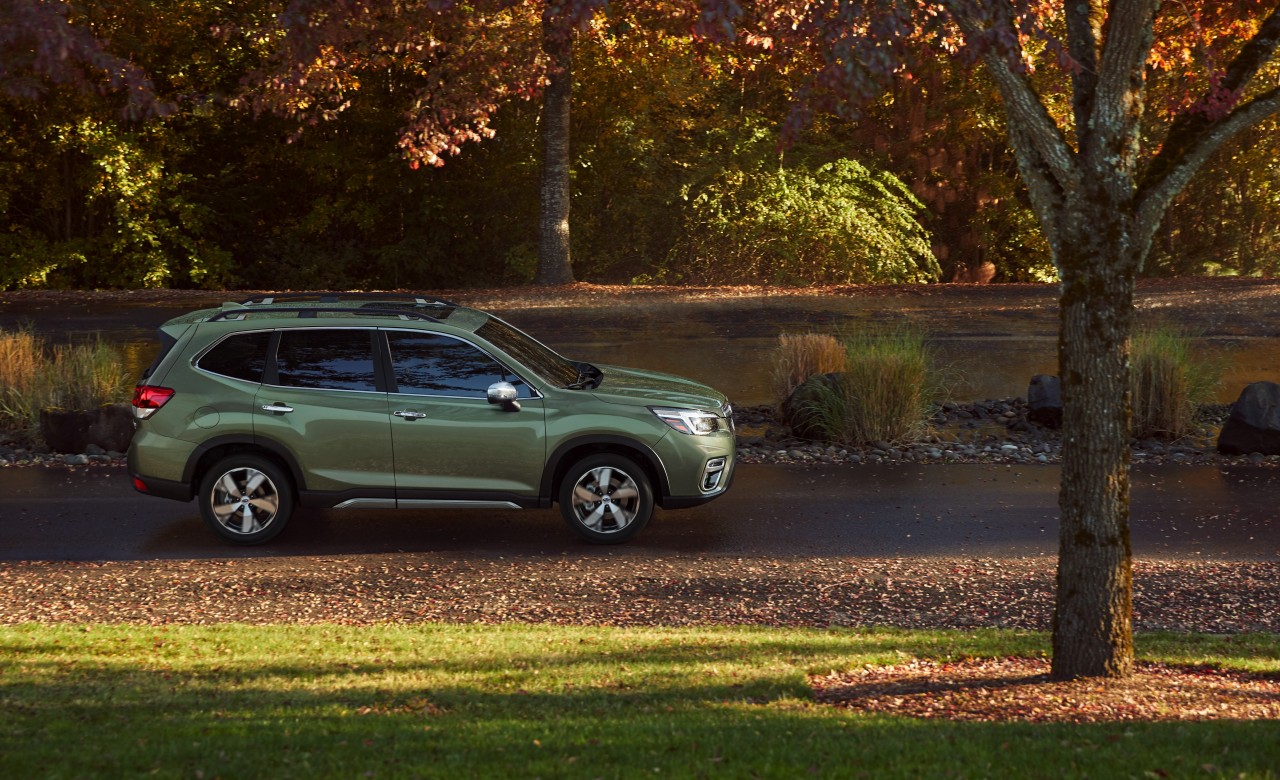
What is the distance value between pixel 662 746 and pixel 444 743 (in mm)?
844

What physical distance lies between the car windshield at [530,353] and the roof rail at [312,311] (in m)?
0.48

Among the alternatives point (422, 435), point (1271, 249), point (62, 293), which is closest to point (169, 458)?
point (422, 435)

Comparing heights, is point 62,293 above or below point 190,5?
below

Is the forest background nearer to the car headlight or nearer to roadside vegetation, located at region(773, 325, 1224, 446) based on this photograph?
roadside vegetation, located at region(773, 325, 1224, 446)

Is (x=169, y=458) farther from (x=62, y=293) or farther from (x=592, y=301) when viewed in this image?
(x=62, y=293)

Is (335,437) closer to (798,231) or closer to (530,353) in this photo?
(530,353)

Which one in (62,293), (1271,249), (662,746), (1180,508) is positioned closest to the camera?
(662,746)

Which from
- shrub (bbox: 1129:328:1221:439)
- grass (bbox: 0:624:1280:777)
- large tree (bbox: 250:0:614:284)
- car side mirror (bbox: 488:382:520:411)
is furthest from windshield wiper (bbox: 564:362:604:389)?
shrub (bbox: 1129:328:1221:439)

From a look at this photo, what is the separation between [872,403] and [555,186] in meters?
13.5

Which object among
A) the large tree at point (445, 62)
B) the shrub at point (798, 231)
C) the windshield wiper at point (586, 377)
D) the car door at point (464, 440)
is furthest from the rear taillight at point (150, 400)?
the shrub at point (798, 231)

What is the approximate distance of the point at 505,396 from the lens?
1040 centimetres

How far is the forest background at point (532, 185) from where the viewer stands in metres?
29.2

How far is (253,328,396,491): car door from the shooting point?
1046 cm

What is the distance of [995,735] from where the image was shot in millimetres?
5656
